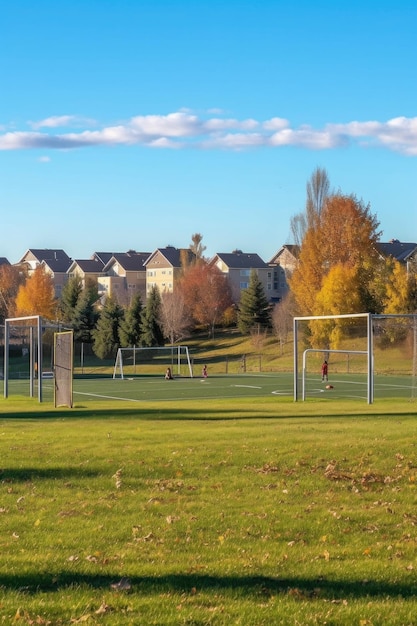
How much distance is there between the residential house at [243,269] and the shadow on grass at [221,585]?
402ft

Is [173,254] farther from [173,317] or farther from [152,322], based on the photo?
[152,322]

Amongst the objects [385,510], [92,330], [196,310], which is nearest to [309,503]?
[385,510]

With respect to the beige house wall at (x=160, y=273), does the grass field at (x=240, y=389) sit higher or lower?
lower

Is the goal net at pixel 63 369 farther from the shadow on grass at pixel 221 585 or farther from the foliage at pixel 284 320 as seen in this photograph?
the foliage at pixel 284 320

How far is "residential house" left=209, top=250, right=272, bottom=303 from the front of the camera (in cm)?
13325

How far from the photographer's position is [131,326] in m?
94.6

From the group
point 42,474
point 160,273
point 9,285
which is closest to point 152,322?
point 9,285

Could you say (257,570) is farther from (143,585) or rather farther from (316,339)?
(316,339)

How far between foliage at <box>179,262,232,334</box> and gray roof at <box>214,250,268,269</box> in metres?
19.3

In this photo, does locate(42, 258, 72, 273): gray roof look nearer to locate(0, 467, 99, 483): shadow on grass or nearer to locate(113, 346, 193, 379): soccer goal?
locate(113, 346, 193, 379): soccer goal

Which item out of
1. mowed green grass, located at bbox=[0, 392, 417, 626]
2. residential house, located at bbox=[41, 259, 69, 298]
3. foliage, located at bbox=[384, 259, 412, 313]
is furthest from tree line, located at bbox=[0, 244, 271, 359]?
mowed green grass, located at bbox=[0, 392, 417, 626]

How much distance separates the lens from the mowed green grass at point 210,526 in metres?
7.88

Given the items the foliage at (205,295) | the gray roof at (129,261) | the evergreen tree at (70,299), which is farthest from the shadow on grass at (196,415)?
the gray roof at (129,261)

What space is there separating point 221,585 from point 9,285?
4733 inches
